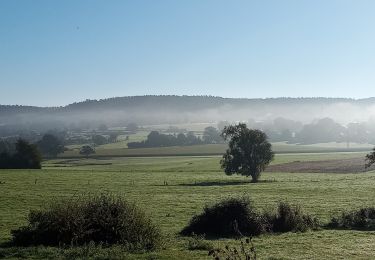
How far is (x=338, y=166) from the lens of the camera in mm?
109188

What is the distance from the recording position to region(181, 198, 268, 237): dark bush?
28.9m

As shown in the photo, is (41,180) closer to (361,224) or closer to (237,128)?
(237,128)

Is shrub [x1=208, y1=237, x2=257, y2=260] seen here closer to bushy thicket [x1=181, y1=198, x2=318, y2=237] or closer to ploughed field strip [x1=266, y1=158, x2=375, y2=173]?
bushy thicket [x1=181, y1=198, x2=318, y2=237]

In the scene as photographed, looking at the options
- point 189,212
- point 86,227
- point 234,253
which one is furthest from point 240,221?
point 234,253

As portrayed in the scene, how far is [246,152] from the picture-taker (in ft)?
291

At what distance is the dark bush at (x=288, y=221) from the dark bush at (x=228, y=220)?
110 cm

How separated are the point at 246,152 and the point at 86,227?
66953 mm

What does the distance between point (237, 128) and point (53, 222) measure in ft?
224

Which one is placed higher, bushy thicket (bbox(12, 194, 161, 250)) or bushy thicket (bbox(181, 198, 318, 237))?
bushy thicket (bbox(12, 194, 161, 250))

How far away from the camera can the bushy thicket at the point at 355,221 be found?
32.5m

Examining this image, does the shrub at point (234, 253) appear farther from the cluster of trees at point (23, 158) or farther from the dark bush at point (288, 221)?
the cluster of trees at point (23, 158)

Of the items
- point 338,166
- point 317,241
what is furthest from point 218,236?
point 338,166

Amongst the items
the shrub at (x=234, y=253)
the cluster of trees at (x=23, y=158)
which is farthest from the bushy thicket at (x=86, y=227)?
the cluster of trees at (x=23, y=158)

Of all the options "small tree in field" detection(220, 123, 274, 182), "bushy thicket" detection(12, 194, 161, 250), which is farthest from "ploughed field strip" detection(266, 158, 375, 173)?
"bushy thicket" detection(12, 194, 161, 250)
